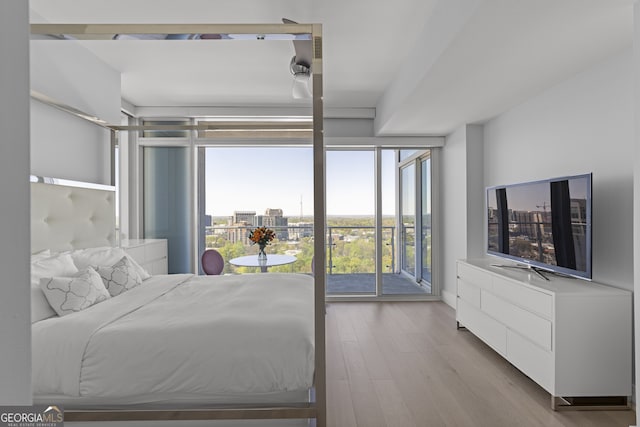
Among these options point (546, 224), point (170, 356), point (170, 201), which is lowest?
point (170, 356)

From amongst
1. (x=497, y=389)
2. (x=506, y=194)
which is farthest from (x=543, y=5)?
(x=497, y=389)

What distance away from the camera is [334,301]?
518cm

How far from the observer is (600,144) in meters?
2.68

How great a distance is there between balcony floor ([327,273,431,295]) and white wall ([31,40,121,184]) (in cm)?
317

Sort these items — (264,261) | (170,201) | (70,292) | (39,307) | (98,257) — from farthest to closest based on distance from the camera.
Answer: (170,201), (264,261), (98,257), (70,292), (39,307)

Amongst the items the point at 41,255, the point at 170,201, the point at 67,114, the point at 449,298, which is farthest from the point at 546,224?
the point at 170,201

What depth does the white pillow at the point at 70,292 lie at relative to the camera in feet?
7.28

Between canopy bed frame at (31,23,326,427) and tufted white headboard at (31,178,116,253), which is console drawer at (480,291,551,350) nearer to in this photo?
canopy bed frame at (31,23,326,427)

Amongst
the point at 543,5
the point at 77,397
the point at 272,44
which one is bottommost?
the point at 77,397

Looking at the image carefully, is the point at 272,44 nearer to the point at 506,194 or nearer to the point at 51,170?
the point at 51,170

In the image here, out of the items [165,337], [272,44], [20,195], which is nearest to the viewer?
[20,195]

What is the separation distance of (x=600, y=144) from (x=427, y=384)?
6.95 feet

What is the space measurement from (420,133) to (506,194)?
5.80ft

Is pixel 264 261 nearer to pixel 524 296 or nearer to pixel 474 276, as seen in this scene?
pixel 474 276
